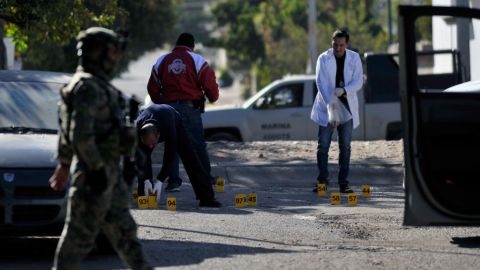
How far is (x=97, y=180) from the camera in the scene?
6.85 metres

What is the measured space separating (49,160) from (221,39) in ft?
192

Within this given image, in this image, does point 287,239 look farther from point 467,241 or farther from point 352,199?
point 352,199

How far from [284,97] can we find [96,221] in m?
15.4

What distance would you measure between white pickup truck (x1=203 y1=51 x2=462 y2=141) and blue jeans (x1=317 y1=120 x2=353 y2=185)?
303 inches

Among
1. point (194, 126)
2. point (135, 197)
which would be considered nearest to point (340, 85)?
point (194, 126)

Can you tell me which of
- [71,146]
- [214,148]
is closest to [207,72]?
[214,148]

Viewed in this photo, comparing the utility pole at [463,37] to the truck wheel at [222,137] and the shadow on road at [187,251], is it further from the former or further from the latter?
the shadow on road at [187,251]

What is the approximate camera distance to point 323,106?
1364 centimetres

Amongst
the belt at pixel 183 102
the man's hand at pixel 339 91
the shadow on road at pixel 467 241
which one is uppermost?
the man's hand at pixel 339 91

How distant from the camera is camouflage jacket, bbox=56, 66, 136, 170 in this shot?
22.3 feet

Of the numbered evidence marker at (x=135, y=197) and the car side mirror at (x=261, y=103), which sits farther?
the car side mirror at (x=261, y=103)

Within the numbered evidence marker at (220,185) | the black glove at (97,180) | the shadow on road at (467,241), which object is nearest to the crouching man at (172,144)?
the numbered evidence marker at (220,185)

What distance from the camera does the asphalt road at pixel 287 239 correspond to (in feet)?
29.0

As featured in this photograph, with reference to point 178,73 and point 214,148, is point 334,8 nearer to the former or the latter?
point 214,148
